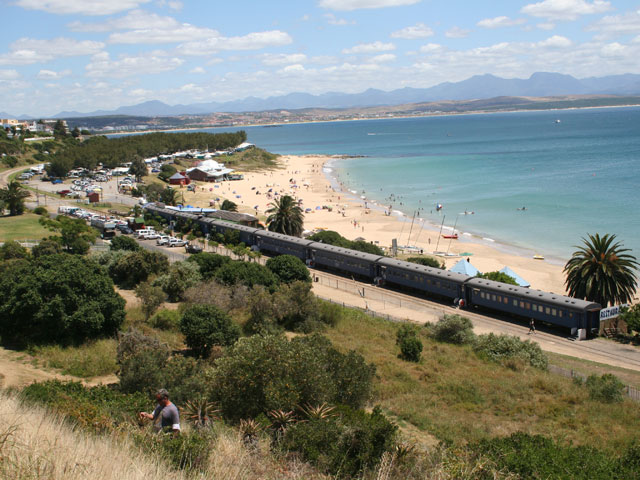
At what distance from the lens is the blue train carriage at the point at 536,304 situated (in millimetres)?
28656

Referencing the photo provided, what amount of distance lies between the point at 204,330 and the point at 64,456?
14.8m

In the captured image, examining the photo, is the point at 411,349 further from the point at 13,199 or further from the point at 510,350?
the point at 13,199

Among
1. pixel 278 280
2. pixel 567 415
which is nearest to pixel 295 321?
pixel 278 280

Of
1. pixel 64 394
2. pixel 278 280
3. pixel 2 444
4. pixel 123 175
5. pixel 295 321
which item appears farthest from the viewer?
pixel 123 175

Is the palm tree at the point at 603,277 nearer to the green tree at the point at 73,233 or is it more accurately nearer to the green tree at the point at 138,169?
the green tree at the point at 73,233

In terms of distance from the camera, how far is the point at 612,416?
17.0 m

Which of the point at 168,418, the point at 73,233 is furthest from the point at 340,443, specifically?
the point at 73,233

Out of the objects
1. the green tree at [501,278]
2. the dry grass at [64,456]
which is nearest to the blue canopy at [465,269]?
the green tree at [501,278]

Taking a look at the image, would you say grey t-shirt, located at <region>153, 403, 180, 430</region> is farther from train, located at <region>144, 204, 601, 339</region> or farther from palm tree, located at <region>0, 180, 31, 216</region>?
palm tree, located at <region>0, 180, 31, 216</region>

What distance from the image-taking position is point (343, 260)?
139 ft

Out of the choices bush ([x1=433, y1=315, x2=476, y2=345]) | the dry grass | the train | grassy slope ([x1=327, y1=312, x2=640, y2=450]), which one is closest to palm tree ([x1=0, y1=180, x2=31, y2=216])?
the train

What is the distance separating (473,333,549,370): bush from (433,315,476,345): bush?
3.49ft

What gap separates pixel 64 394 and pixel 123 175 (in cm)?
9063

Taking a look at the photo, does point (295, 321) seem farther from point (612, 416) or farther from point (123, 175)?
point (123, 175)
